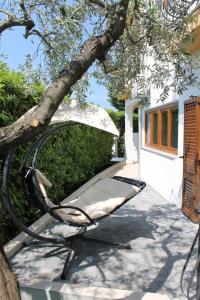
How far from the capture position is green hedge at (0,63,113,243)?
6372 millimetres

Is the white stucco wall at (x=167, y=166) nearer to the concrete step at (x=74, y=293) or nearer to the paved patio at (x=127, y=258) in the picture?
the paved patio at (x=127, y=258)

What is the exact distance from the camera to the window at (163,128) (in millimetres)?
10875

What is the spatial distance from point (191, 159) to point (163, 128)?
14.4 feet

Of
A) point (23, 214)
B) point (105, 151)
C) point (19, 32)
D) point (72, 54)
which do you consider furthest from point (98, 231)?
point (105, 151)

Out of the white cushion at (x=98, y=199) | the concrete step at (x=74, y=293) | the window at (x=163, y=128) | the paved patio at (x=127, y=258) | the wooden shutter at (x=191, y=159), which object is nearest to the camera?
the concrete step at (x=74, y=293)

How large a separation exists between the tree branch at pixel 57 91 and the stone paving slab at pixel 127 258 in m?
2.45

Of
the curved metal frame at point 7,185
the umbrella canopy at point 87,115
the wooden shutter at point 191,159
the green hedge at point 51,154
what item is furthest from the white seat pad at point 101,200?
the wooden shutter at point 191,159

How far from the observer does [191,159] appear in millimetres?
8289

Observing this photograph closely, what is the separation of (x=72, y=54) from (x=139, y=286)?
297 cm

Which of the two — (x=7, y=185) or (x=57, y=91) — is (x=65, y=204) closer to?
(x=7, y=185)

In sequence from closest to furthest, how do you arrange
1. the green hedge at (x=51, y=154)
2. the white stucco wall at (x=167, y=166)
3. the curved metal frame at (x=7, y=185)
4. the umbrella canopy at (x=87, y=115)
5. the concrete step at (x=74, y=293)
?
the concrete step at (x=74, y=293), the umbrella canopy at (x=87, y=115), the curved metal frame at (x=7, y=185), the green hedge at (x=51, y=154), the white stucco wall at (x=167, y=166)

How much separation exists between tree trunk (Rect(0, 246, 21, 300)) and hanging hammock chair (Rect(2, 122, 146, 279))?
2185 millimetres

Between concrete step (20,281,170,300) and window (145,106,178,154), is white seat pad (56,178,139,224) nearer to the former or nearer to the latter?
concrete step (20,281,170,300)

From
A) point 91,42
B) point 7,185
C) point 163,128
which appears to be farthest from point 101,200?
point 163,128
